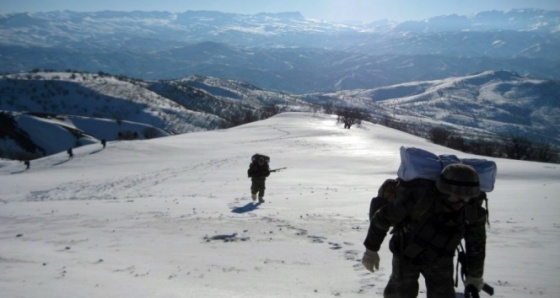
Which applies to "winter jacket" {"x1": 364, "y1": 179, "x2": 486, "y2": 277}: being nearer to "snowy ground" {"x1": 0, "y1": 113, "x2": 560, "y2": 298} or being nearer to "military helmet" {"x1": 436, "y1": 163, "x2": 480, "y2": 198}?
"military helmet" {"x1": 436, "y1": 163, "x2": 480, "y2": 198}

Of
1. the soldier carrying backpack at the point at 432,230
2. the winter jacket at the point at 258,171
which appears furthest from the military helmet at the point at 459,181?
the winter jacket at the point at 258,171

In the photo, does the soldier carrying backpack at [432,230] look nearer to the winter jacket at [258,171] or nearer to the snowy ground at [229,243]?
the snowy ground at [229,243]

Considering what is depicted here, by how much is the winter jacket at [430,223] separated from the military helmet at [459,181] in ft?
0.65

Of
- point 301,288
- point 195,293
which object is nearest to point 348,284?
point 301,288

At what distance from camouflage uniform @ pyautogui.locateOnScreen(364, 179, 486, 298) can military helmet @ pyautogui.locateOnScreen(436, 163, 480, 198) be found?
0.19m

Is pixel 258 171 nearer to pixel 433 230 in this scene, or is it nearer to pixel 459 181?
pixel 433 230

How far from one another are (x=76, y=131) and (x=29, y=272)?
4652 inches

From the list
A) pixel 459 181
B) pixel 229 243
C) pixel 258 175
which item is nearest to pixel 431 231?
pixel 459 181

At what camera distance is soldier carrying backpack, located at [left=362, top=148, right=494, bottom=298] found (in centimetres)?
481

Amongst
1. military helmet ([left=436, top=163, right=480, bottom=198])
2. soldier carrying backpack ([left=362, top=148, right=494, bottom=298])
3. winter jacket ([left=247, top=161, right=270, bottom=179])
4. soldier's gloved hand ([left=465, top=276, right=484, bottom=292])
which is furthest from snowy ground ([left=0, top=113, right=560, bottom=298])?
military helmet ([left=436, top=163, right=480, bottom=198])

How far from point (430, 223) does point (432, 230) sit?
0.26 feet

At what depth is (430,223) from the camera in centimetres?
488

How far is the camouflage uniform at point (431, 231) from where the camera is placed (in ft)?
15.9

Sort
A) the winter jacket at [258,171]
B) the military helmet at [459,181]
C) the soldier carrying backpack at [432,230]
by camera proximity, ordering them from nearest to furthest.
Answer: the military helmet at [459,181] → the soldier carrying backpack at [432,230] → the winter jacket at [258,171]
